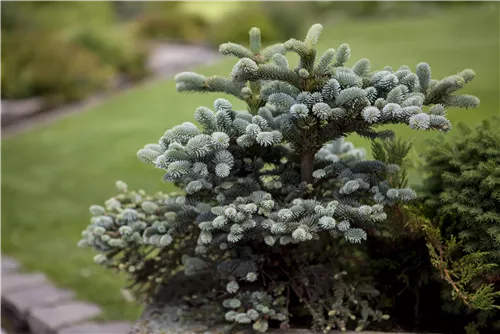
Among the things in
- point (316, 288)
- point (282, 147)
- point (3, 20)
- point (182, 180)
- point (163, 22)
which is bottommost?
point (316, 288)

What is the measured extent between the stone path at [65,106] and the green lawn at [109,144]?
59 cm

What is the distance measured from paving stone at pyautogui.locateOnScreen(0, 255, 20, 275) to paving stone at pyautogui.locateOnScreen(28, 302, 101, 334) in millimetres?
797

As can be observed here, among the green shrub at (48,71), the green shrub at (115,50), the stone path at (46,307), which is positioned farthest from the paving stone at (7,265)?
the green shrub at (115,50)

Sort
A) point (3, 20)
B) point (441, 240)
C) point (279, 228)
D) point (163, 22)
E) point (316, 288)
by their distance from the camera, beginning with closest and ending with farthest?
point (279, 228) → point (441, 240) → point (316, 288) → point (3, 20) → point (163, 22)

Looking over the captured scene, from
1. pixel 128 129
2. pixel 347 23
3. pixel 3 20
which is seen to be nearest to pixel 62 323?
pixel 128 129

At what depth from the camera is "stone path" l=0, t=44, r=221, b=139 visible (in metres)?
7.75

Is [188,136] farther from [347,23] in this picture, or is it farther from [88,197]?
[347,23]

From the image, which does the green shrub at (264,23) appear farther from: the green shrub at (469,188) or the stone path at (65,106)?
the green shrub at (469,188)

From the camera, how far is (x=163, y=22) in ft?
41.2

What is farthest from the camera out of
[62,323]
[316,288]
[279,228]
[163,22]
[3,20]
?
[163,22]

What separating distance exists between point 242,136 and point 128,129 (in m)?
4.12

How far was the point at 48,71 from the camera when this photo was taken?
8438 mm

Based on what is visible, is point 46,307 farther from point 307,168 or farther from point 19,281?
point 307,168

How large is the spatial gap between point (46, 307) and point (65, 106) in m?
5.66
